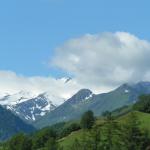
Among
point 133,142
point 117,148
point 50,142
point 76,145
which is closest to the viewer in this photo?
point 133,142

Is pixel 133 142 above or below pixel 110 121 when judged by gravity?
below

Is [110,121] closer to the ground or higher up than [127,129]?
higher up

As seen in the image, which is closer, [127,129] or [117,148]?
[127,129]

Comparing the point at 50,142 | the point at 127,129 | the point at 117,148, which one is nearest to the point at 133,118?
the point at 127,129

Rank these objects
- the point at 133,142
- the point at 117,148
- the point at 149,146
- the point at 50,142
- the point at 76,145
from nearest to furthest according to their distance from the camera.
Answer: the point at 133,142, the point at 117,148, the point at 149,146, the point at 76,145, the point at 50,142

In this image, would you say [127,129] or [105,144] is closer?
[127,129]

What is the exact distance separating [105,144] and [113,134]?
5.52 metres

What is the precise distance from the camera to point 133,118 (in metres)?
126

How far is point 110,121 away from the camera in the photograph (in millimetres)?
163000

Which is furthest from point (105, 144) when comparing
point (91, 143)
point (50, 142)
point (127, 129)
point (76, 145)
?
point (127, 129)

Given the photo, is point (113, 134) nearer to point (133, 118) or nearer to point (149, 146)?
point (149, 146)

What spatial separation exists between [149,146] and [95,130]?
667 inches

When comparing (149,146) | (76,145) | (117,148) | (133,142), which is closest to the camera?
(133,142)

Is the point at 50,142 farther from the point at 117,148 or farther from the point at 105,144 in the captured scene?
the point at 117,148
